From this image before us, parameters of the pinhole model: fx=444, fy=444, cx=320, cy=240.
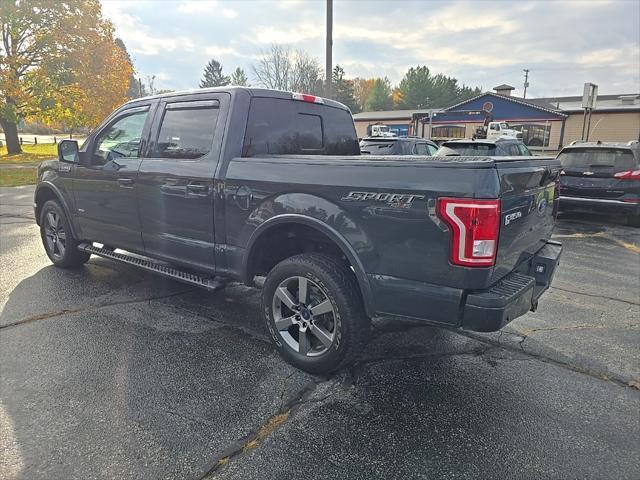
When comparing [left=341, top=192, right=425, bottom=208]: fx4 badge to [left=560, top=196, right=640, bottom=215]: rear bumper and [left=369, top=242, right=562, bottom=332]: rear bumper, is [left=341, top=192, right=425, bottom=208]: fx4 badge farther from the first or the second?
[left=560, top=196, right=640, bottom=215]: rear bumper

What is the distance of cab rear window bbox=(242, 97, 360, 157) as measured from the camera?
3699 mm

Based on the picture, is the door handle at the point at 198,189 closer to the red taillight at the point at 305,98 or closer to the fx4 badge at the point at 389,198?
the red taillight at the point at 305,98

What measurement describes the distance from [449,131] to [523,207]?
4210cm

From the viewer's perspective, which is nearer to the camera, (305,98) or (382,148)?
(305,98)

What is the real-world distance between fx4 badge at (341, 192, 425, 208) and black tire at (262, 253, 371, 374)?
1.80 ft

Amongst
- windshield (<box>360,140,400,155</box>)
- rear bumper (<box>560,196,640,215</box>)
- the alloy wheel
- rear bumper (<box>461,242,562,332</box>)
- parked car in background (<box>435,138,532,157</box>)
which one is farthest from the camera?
windshield (<box>360,140,400,155</box>)

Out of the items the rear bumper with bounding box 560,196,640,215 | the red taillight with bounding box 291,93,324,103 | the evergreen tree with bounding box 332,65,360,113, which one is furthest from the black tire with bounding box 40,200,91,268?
the evergreen tree with bounding box 332,65,360,113

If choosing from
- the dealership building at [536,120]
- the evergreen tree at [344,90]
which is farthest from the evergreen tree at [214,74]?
the dealership building at [536,120]

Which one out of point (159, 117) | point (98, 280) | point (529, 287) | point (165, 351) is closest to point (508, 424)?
point (529, 287)

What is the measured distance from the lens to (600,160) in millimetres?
8625

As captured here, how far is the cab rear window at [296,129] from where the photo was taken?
12.1 ft

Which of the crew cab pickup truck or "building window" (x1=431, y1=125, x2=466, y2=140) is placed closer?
the crew cab pickup truck

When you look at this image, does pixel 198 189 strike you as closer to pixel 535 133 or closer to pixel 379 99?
pixel 535 133

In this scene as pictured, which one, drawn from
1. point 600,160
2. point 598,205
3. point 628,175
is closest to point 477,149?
point 600,160
